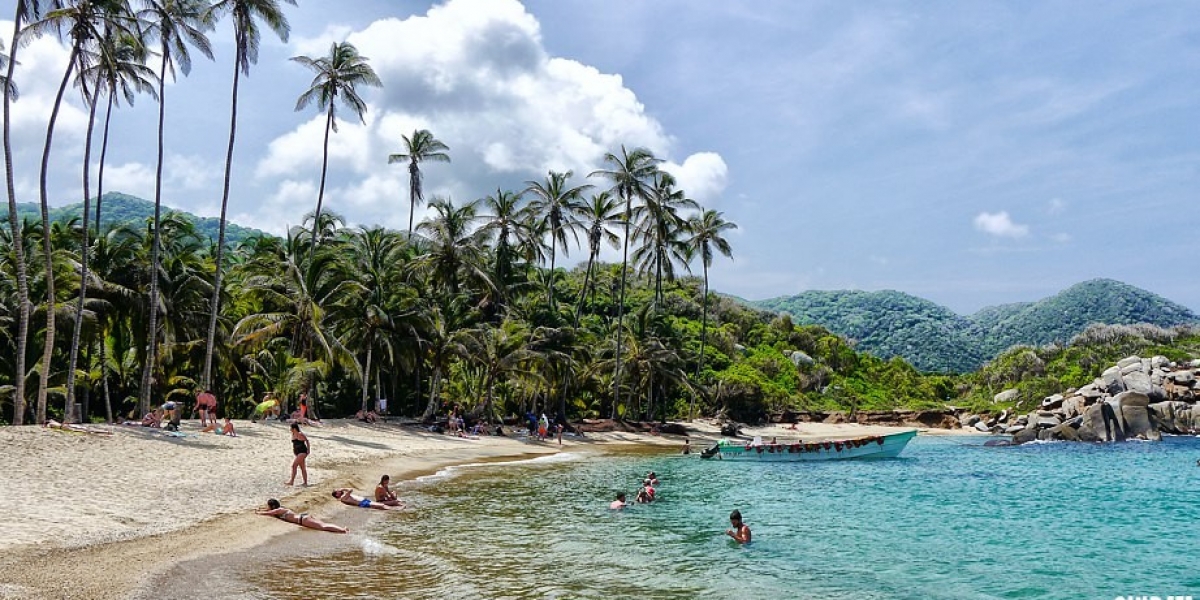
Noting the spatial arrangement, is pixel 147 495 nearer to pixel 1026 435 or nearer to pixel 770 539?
pixel 770 539

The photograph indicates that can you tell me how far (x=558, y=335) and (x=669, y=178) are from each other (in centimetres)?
1573

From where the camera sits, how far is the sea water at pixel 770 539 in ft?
39.9

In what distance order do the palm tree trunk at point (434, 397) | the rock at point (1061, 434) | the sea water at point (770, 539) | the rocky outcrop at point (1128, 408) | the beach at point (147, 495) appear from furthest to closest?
the rock at point (1061, 434) < the rocky outcrop at point (1128, 408) < the palm tree trunk at point (434, 397) < the sea water at point (770, 539) < the beach at point (147, 495)

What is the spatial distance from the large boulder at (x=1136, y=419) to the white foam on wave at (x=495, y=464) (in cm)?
3727

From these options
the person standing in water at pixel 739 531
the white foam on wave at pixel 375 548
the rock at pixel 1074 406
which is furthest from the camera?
the rock at pixel 1074 406

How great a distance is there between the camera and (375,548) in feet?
45.1

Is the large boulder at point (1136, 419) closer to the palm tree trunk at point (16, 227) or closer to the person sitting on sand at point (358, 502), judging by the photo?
the person sitting on sand at point (358, 502)

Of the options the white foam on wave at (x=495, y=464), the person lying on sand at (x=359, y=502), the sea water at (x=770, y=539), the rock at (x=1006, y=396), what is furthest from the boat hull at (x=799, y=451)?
the rock at (x=1006, y=396)

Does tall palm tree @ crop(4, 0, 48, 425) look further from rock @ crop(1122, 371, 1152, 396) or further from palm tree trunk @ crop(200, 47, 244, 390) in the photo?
rock @ crop(1122, 371, 1152, 396)

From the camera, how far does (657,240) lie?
182 ft

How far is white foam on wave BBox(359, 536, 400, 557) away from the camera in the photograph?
13.4 meters

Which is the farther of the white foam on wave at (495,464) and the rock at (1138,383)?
the rock at (1138,383)

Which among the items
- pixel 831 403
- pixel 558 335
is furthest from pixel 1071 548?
pixel 831 403

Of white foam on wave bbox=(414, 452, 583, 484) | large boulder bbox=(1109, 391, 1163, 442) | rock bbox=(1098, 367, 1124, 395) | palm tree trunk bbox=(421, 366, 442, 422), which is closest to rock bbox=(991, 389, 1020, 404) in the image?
rock bbox=(1098, 367, 1124, 395)
